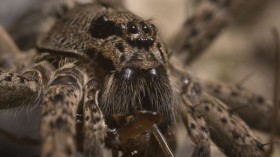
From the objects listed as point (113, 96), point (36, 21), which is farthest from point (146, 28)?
point (36, 21)

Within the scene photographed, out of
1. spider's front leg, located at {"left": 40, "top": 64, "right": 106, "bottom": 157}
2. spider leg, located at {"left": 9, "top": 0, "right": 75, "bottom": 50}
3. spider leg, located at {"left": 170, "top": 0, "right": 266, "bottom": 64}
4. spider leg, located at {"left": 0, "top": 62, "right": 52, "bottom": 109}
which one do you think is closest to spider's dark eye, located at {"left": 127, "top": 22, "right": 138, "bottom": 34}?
spider's front leg, located at {"left": 40, "top": 64, "right": 106, "bottom": 157}

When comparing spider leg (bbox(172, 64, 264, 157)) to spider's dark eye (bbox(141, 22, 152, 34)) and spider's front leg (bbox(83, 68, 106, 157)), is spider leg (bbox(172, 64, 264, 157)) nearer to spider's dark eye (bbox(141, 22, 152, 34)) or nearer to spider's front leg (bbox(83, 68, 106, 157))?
spider's dark eye (bbox(141, 22, 152, 34))

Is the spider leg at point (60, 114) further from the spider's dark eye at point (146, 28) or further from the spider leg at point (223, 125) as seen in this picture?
the spider leg at point (223, 125)

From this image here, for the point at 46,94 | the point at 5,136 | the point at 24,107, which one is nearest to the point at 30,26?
the point at 5,136

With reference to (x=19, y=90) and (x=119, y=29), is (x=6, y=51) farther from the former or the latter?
(x=119, y=29)

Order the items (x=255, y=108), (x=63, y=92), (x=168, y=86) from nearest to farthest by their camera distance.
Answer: (x=63, y=92) < (x=168, y=86) < (x=255, y=108)

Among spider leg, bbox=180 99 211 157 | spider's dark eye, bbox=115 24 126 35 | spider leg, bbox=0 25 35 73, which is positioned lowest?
spider leg, bbox=180 99 211 157

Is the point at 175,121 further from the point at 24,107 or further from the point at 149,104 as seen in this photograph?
the point at 24,107
